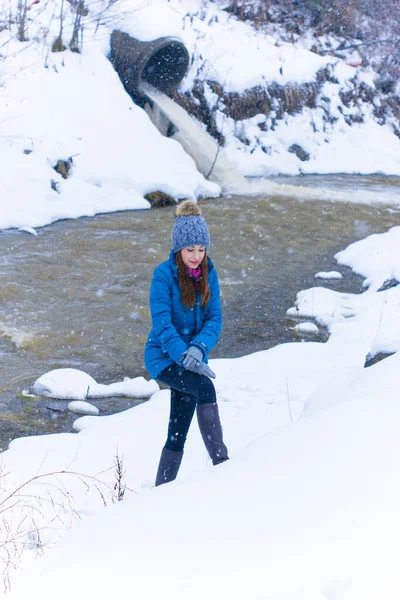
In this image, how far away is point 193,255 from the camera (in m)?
3.49

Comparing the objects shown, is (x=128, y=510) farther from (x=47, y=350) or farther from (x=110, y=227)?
(x=110, y=227)

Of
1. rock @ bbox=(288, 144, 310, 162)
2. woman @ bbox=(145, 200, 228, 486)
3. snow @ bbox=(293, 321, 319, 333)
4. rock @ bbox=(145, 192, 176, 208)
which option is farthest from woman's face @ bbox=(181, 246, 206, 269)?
rock @ bbox=(288, 144, 310, 162)

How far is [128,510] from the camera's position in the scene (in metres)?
2.41

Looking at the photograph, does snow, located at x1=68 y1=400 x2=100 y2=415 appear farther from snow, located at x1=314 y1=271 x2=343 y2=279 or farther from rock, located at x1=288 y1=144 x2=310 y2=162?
rock, located at x1=288 y1=144 x2=310 y2=162

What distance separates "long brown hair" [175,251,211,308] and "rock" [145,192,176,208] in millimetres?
8815

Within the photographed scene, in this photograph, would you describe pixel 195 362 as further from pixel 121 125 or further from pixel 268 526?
pixel 121 125

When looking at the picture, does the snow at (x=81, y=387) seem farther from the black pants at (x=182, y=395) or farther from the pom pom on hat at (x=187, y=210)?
the pom pom on hat at (x=187, y=210)

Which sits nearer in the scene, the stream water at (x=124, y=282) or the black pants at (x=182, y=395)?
the black pants at (x=182, y=395)

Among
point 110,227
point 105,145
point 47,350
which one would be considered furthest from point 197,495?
point 105,145

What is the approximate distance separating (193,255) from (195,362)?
541mm

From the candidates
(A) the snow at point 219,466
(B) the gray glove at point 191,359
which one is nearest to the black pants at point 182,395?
(B) the gray glove at point 191,359

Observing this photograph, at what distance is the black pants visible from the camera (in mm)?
3428

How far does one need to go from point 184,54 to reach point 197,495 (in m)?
14.3

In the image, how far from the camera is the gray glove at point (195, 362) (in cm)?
332
